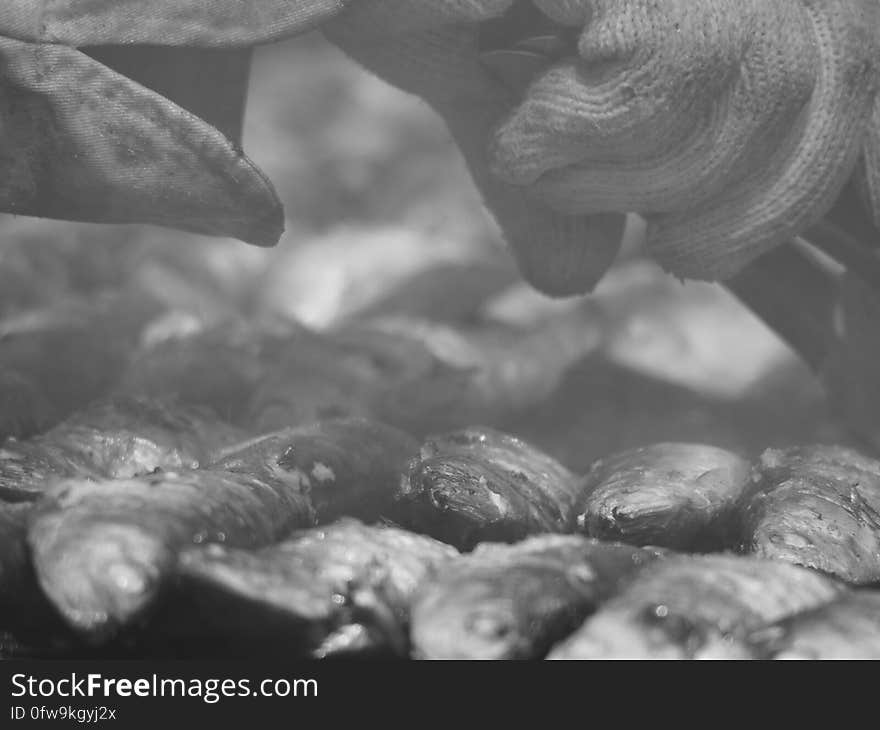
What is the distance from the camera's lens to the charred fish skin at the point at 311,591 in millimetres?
2297

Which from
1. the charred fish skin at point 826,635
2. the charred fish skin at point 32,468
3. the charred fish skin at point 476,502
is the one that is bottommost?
the charred fish skin at point 32,468

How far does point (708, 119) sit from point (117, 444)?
237cm

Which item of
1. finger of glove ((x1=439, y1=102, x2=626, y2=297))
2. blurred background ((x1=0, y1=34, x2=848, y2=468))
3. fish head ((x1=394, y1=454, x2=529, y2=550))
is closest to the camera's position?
fish head ((x1=394, y1=454, x2=529, y2=550))

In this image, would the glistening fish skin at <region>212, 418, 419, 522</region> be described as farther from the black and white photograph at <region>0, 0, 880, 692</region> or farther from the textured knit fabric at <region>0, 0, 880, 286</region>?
the textured knit fabric at <region>0, 0, 880, 286</region>

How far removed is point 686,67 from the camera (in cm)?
330

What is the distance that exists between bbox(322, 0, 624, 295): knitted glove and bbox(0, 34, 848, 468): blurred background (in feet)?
3.92

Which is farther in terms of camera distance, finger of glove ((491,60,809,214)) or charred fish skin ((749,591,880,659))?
finger of glove ((491,60,809,214))

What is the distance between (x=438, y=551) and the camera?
9.32 feet

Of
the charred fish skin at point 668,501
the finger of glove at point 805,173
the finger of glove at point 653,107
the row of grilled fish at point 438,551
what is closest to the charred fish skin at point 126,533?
the row of grilled fish at point 438,551

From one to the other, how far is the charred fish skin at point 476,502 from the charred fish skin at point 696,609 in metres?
0.62

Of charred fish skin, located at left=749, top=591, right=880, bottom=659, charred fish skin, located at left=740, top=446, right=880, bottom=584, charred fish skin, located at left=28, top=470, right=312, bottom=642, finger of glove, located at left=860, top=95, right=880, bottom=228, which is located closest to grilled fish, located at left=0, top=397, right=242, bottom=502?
charred fish skin, located at left=28, top=470, right=312, bottom=642

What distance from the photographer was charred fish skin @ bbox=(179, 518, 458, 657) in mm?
2297

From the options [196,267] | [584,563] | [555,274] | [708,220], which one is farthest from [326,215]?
[584,563]

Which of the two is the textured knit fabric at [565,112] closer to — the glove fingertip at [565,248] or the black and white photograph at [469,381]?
the black and white photograph at [469,381]
